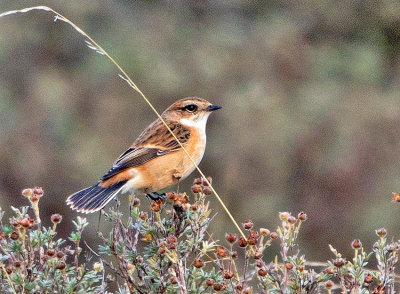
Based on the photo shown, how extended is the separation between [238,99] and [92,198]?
5.85m

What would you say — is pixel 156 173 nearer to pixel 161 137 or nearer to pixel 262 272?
pixel 161 137

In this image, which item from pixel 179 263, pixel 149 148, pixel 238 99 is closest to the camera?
pixel 179 263

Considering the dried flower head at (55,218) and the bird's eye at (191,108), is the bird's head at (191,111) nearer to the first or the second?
the bird's eye at (191,108)

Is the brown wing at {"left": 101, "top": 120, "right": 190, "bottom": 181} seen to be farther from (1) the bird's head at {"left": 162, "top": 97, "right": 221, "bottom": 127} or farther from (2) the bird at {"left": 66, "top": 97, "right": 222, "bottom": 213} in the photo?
(1) the bird's head at {"left": 162, "top": 97, "right": 221, "bottom": 127}

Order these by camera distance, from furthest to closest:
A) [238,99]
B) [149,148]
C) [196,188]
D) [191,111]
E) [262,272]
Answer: [238,99]
[191,111]
[149,148]
[196,188]
[262,272]

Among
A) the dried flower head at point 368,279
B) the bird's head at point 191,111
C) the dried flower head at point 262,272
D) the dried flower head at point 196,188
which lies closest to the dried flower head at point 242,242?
the dried flower head at point 262,272

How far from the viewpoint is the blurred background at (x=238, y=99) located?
397 inches

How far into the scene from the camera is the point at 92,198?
218 inches

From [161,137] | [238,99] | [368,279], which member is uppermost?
[368,279]

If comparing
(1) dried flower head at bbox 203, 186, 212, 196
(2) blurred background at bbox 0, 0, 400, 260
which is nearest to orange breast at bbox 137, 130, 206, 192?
(1) dried flower head at bbox 203, 186, 212, 196

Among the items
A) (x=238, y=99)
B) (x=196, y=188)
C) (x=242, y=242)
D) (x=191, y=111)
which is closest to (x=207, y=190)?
(x=196, y=188)

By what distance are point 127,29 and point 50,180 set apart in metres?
2.98

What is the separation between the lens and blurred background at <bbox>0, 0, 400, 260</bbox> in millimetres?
10094

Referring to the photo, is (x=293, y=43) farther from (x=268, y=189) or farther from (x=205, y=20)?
(x=268, y=189)
